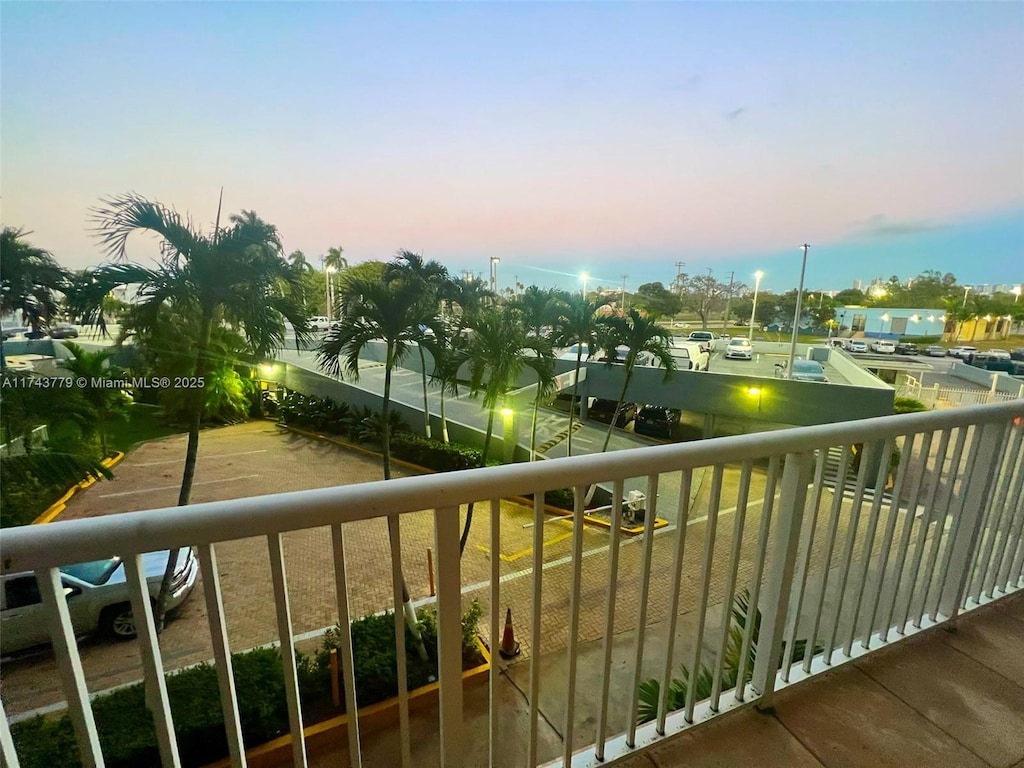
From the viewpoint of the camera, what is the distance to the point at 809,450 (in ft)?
3.11

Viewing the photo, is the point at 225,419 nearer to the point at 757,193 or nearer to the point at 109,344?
the point at 109,344

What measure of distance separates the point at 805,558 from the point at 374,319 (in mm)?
3724

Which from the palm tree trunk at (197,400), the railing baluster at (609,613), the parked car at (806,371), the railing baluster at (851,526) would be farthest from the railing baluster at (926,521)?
the parked car at (806,371)

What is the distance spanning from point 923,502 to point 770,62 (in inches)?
153

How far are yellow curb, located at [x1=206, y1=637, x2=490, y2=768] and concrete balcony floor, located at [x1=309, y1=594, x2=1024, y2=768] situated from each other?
0.89 metres

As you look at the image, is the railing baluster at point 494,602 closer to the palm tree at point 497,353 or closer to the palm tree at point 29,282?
the palm tree at point 29,282

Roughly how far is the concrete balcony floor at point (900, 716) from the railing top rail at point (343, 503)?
0.62 meters

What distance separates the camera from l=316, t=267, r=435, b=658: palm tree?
3.90m

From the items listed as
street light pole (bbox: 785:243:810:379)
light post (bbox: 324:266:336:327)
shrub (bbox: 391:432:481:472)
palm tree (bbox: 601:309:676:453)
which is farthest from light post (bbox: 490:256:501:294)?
street light pole (bbox: 785:243:810:379)

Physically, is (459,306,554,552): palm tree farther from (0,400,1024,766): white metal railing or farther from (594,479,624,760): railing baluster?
(594,479,624,760): railing baluster

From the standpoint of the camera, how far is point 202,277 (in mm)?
2742

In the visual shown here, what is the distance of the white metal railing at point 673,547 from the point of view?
526mm

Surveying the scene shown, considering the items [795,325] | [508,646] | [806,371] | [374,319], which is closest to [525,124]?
[374,319]

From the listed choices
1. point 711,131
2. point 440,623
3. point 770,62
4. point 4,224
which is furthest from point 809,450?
point 711,131
